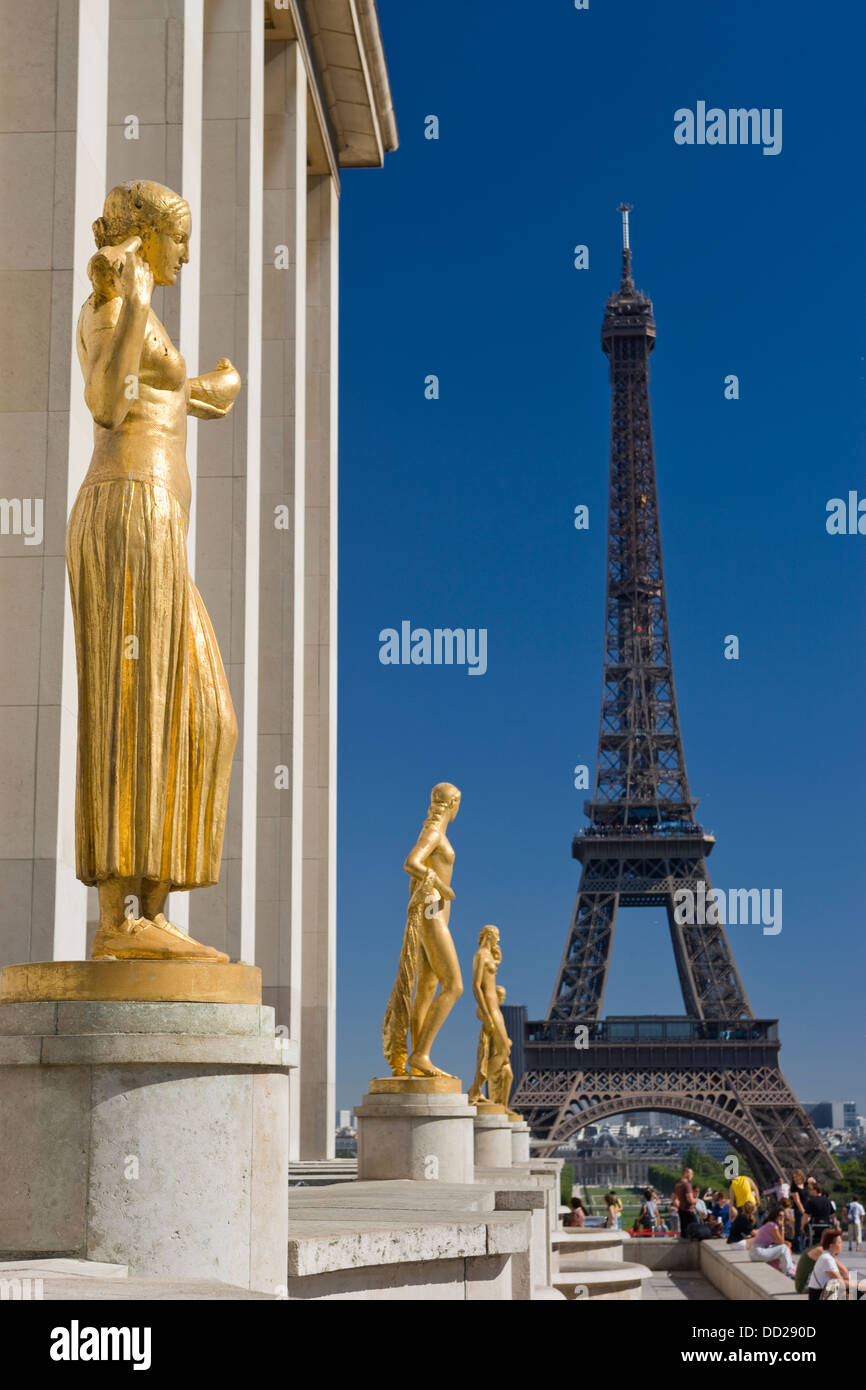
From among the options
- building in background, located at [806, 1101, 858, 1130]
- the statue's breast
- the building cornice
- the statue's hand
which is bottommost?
building in background, located at [806, 1101, 858, 1130]

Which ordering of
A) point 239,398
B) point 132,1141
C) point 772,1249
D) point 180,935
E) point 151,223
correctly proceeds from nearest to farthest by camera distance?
point 132,1141
point 180,935
point 151,223
point 239,398
point 772,1249

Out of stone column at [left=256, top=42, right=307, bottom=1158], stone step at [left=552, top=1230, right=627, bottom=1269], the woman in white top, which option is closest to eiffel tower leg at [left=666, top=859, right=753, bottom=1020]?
stone step at [left=552, top=1230, right=627, bottom=1269]

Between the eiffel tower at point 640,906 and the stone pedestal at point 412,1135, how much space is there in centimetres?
3681

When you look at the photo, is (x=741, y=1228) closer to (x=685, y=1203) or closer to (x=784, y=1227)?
(x=784, y=1227)

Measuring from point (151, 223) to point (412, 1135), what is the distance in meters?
8.91

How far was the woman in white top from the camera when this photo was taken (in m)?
14.4

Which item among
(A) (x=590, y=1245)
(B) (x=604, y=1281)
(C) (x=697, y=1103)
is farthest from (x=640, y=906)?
(B) (x=604, y=1281)

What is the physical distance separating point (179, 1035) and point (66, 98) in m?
8.94

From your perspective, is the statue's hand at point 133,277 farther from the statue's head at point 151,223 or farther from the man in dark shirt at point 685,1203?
the man in dark shirt at point 685,1203

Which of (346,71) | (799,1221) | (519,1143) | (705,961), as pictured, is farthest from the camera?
(705,961)

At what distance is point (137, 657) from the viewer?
284 inches

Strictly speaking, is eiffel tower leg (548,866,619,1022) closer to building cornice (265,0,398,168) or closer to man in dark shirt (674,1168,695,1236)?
man in dark shirt (674,1168,695,1236)

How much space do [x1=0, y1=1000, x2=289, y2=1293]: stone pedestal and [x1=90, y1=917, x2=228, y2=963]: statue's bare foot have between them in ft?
1.52
